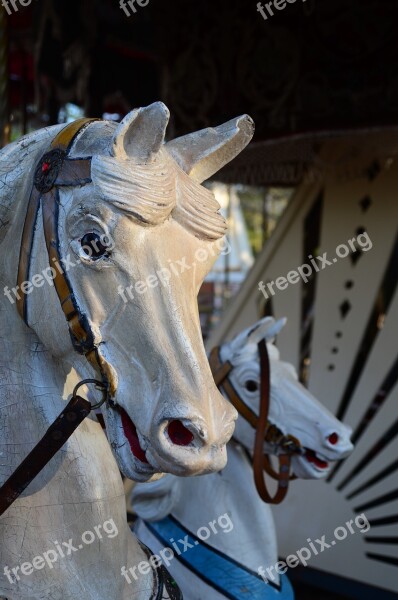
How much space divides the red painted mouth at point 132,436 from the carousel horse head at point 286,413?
3.42 ft

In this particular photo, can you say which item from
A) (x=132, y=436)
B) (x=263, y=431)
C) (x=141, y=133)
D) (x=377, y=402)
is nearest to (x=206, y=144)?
(x=141, y=133)

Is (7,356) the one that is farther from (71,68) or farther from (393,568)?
(71,68)

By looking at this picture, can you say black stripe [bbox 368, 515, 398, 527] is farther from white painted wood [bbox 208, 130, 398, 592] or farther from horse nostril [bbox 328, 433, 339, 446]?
horse nostril [bbox 328, 433, 339, 446]

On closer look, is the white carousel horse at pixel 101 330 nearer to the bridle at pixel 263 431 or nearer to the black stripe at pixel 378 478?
the bridle at pixel 263 431

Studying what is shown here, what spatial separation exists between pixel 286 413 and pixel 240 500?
24cm

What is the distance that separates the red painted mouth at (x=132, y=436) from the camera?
29.1 inches

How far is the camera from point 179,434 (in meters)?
0.72

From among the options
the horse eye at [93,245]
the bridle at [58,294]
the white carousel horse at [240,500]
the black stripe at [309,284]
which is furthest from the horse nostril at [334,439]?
the black stripe at [309,284]

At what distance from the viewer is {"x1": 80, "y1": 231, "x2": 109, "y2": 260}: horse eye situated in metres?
0.73

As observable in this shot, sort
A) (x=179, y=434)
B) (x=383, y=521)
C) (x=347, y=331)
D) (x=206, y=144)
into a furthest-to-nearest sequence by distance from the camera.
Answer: (x=347, y=331) < (x=383, y=521) < (x=206, y=144) < (x=179, y=434)

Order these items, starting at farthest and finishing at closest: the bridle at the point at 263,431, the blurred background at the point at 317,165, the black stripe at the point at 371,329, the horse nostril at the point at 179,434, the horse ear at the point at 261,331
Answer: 1. the black stripe at the point at 371,329
2. the blurred background at the point at 317,165
3. the horse ear at the point at 261,331
4. the bridle at the point at 263,431
5. the horse nostril at the point at 179,434

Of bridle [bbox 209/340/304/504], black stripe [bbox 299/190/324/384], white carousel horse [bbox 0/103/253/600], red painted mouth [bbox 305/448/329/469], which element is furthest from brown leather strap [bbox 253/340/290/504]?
black stripe [bbox 299/190/324/384]

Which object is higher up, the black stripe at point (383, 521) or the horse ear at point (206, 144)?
the horse ear at point (206, 144)

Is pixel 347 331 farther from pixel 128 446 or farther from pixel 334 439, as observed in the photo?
pixel 128 446
